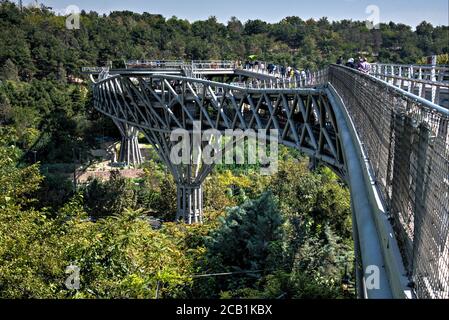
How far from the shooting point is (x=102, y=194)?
3772 centimetres

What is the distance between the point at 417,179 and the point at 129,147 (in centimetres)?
4845

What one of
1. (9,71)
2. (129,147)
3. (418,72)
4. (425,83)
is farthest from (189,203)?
(9,71)

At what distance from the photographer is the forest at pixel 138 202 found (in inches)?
485

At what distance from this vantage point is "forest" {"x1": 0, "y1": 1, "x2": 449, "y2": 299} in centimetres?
1232

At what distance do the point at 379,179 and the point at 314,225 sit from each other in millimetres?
16588

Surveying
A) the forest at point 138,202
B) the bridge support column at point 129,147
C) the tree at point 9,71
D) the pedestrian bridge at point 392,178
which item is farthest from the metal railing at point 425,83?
the tree at point 9,71

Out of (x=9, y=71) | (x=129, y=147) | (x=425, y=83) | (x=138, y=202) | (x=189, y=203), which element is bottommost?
(x=138, y=202)

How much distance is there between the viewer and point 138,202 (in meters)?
38.9

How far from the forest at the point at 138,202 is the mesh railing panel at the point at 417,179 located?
226 inches

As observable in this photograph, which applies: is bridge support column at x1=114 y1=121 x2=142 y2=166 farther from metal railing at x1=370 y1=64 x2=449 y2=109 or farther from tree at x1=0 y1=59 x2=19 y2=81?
metal railing at x1=370 y1=64 x2=449 y2=109

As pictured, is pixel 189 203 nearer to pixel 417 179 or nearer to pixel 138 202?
pixel 138 202
